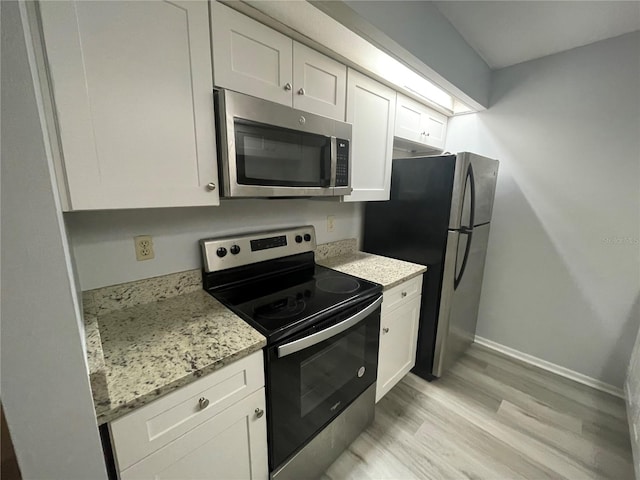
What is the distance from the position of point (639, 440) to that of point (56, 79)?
2.76m

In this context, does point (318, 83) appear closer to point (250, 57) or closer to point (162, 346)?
point (250, 57)

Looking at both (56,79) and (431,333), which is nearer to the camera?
(56,79)

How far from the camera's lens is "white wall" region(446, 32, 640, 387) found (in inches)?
69.2

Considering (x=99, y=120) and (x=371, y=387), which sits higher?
(x=99, y=120)

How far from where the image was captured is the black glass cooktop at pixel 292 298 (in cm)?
105

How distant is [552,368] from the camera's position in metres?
2.16

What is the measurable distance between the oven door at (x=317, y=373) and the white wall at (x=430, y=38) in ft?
4.14

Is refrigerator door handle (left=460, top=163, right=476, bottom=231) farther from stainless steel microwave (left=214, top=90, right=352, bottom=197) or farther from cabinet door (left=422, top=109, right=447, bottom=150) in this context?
stainless steel microwave (left=214, top=90, right=352, bottom=197)

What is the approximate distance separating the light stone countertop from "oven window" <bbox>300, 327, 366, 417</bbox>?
0.34 metres

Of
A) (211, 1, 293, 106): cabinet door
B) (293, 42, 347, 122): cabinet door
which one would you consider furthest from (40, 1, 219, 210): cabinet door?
(293, 42, 347, 122): cabinet door

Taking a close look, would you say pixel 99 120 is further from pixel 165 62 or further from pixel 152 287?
pixel 152 287

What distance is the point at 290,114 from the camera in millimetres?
1187

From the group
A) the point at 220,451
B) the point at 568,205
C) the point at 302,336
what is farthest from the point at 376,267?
the point at 568,205

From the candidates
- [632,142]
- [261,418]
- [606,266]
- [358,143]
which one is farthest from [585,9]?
[261,418]
